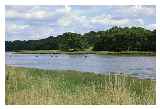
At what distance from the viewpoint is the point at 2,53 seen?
462 cm

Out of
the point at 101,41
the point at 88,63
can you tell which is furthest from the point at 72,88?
the point at 101,41

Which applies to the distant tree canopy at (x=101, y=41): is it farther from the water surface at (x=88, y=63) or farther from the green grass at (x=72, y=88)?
the green grass at (x=72, y=88)

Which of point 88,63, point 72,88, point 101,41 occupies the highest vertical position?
point 101,41

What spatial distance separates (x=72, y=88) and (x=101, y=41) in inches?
16.2

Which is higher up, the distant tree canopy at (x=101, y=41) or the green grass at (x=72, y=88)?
the distant tree canopy at (x=101, y=41)

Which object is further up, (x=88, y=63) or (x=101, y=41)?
(x=101, y=41)

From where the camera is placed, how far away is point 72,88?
189 inches

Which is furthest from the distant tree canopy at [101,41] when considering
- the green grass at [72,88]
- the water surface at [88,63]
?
the green grass at [72,88]

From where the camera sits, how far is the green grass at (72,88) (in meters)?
4.70

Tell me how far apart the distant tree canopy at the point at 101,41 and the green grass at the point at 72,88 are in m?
0.18

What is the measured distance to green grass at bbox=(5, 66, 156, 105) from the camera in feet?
15.4

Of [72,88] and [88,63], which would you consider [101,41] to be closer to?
[88,63]
